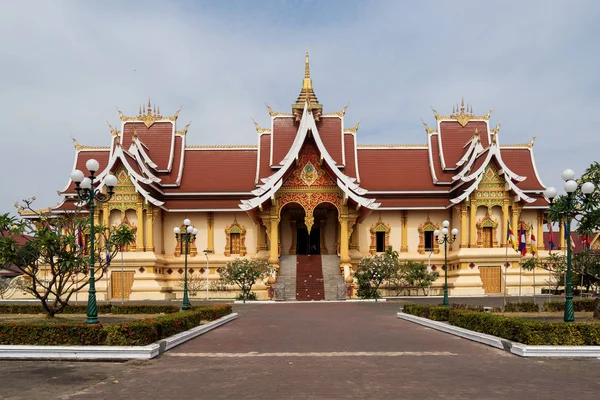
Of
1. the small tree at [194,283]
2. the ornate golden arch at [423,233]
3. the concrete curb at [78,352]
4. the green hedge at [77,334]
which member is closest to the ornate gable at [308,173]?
the ornate golden arch at [423,233]

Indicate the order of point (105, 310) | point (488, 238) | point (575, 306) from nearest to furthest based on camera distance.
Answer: point (105, 310), point (575, 306), point (488, 238)

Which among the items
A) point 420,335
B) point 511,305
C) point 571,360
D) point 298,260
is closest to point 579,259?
point 511,305

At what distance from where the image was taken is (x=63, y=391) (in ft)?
26.3

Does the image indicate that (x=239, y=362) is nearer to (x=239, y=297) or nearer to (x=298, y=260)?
(x=239, y=297)

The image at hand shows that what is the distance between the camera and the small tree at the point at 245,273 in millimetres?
29297

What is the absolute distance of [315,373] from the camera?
9305 mm

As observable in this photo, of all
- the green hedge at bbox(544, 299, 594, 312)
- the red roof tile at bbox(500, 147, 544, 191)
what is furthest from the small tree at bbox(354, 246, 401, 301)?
the red roof tile at bbox(500, 147, 544, 191)

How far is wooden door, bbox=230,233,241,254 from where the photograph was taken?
35250 mm

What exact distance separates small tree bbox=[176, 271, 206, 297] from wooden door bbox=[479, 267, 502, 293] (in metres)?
15.6

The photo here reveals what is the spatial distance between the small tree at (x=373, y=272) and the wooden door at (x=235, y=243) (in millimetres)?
8059

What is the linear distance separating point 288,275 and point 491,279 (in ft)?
37.1

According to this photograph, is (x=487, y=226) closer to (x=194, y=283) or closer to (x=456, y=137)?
(x=456, y=137)

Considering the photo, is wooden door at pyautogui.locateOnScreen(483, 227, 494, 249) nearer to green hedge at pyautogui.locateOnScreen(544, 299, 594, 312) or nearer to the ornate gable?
the ornate gable

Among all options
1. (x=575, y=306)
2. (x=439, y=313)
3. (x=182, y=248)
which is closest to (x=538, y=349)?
(x=439, y=313)
